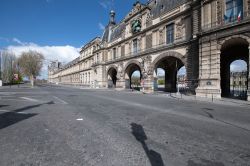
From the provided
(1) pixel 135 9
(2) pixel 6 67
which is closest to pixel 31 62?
(2) pixel 6 67

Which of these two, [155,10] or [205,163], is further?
[155,10]

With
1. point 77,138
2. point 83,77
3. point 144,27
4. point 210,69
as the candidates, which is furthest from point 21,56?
point 77,138

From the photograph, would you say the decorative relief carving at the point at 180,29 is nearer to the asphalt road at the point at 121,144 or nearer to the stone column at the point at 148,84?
the stone column at the point at 148,84

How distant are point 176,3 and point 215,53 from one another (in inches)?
425

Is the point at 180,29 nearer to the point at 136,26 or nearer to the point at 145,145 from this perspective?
the point at 136,26

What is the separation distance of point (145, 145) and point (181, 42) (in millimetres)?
20166

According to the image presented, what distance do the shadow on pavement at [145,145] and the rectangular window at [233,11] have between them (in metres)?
16.0

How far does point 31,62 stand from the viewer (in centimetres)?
5294

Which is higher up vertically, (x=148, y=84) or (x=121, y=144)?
(x=148, y=84)

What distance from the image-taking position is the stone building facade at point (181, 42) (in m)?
16.6

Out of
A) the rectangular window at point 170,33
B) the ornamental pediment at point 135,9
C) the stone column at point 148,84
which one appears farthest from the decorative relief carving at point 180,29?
the ornamental pediment at point 135,9

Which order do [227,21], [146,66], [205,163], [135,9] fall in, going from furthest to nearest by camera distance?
[135,9] → [146,66] → [227,21] → [205,163]

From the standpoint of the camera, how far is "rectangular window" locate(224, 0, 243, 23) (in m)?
16.1

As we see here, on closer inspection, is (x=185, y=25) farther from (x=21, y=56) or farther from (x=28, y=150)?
(x=21, y=56)
